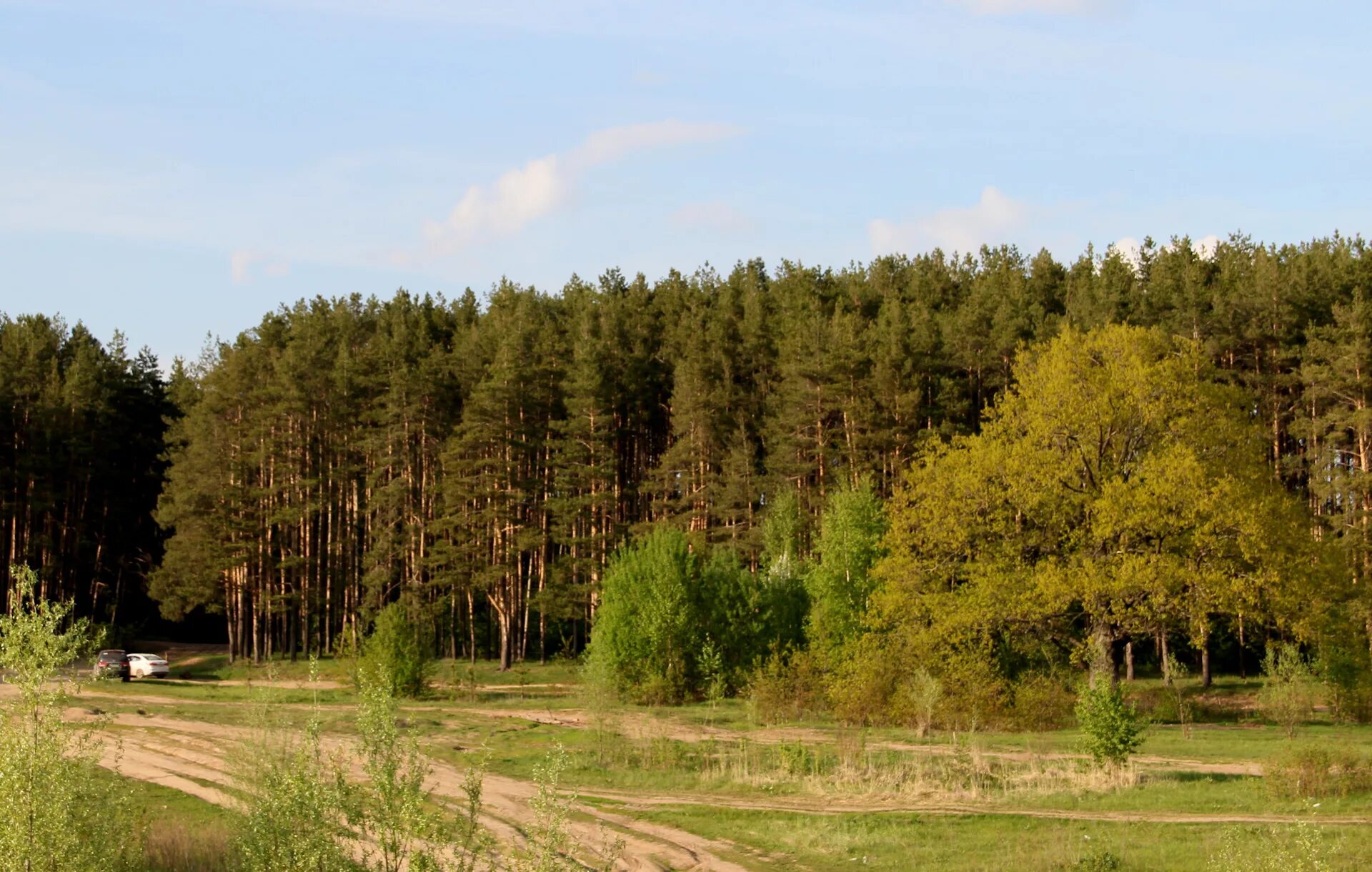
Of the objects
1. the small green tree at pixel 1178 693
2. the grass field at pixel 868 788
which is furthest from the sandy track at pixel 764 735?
the small green tree at pixel 1178 693

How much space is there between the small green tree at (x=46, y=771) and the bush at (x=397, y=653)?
3017cm

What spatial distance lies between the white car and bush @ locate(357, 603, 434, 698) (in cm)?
1637

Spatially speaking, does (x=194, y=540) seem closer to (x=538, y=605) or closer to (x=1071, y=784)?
(x=538, y=605)

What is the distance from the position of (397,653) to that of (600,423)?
18864 mm

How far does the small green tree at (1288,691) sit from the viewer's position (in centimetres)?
3334

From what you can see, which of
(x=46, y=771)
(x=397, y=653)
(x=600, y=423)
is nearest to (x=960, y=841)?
(x=46, y=771)

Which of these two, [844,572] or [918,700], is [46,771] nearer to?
[918,700]

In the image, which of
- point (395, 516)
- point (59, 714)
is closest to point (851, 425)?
point (395, 516)

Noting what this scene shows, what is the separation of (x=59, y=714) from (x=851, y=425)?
150 feet

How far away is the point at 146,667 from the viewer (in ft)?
186

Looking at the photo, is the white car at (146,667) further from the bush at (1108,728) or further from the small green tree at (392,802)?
the small green tree at (392,802)

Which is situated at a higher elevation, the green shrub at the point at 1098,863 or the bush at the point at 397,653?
the bush at the point at 397,653

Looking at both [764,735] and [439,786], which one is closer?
[439,786]

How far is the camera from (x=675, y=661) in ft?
149
